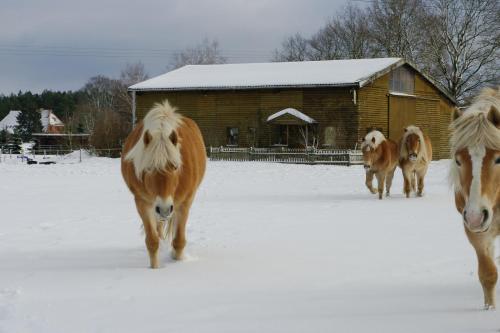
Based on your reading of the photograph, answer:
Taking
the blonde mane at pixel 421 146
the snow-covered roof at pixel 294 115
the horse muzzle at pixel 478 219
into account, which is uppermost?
the snow-covered roof at pixel 294 115

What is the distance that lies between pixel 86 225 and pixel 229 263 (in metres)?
4.16

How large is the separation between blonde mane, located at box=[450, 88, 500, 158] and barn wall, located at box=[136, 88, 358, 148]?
1149 inches

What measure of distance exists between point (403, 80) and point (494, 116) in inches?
1363

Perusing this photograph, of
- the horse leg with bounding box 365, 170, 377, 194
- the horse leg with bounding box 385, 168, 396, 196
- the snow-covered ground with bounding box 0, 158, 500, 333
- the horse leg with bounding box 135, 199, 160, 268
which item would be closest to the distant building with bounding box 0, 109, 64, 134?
the horse leg with bounding box 365, 170, 377, 194

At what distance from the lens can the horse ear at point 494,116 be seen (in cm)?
425

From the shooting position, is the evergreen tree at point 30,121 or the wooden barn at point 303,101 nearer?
the wooden barn at point 303,101

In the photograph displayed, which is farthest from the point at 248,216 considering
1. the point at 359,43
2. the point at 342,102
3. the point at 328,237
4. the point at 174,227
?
the point at 359,43

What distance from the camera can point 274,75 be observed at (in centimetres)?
3678

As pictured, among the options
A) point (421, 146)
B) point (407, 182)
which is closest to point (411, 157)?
point (421, 146)

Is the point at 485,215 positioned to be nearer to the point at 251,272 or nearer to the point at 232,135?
the point at 251,272

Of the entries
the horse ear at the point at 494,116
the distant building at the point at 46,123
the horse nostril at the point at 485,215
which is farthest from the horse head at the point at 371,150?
the distant building at the point at 46,123

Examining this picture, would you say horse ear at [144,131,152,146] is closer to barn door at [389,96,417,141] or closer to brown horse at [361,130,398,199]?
brown horse at [361,130,398,199]

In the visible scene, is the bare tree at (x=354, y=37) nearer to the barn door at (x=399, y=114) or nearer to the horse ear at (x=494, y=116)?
the barn door at (x=399, y=114)

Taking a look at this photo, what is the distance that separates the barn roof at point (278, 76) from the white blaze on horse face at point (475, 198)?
28.4 meters
